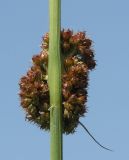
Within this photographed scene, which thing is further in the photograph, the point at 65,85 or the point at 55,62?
the point at 65,85

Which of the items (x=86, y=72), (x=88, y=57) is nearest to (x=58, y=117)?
(x=86, y=72)

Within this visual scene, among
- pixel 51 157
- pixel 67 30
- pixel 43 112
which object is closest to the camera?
pixel 51 157

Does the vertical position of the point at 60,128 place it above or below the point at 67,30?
below

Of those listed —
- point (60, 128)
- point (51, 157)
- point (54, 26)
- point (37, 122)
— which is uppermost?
point (54, 26)

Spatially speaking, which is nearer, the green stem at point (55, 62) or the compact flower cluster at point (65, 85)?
the green stem at point (55, 62)

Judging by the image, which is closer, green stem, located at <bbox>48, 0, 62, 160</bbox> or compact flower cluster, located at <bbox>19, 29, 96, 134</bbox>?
green stem, located at <bbox>48, 0, 62, 160</bbox>

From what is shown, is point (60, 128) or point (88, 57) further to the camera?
point (88, 57)

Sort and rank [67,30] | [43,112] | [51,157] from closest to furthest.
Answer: [51,157] < [43,112] < [67,30]

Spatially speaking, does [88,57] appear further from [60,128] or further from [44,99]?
[60,128]
